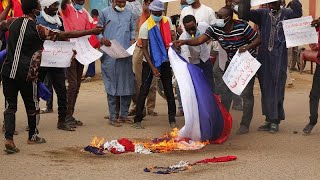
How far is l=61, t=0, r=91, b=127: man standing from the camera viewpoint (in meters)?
9.41

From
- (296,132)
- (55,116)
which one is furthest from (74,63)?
(296,132)

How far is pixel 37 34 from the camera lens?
7.62 metres

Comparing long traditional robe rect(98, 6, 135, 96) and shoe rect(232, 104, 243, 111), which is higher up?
long traditional robe rect(98, 6, 135, 96)

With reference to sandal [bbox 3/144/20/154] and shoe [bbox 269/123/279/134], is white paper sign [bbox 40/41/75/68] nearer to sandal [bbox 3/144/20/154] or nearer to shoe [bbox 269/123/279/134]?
sandal [bbox 3/144/20/154]

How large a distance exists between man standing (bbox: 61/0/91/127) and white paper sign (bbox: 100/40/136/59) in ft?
1.62

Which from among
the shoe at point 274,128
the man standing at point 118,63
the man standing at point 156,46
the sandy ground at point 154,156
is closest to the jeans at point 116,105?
the man standing at point 118,63

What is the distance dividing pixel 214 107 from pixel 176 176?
6.26 feet

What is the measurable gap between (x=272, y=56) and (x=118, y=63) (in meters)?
2.22

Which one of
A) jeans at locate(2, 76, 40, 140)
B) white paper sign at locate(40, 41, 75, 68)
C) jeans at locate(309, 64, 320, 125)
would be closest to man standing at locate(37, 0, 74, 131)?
white paper sign at locate(40, 41, 75, 68)

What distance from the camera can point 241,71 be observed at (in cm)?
844

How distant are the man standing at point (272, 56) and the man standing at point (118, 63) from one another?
1.77 m

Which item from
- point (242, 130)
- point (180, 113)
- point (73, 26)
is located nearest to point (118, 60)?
point (73, 26)

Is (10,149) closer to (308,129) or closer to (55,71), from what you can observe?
(55,71)

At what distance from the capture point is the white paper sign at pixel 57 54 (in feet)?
28.7
